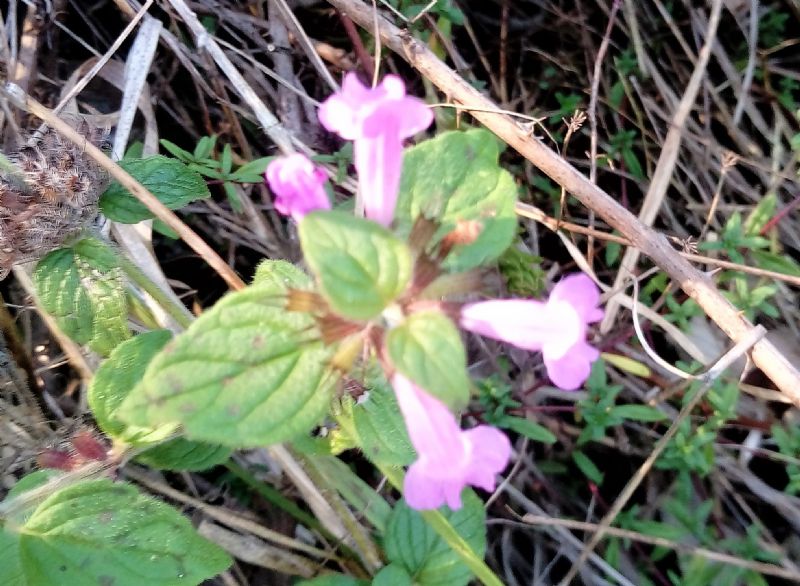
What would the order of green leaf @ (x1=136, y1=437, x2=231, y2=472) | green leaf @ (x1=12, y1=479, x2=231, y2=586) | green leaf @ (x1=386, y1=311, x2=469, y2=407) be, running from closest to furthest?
green leaf @ (x1=386, y1=311, x2=469, y2=407) < green leaf @ (x1=12, y1=479, x2=231, y2=586) < green leaf @ (x1=136, y1=437, x2=231, y2=472)

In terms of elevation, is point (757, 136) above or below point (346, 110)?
below

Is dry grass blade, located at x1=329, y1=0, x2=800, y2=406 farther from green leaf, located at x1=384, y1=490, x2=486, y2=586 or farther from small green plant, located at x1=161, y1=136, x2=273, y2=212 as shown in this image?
green leaf, located at x1=384, y1=490, x2=486, y2=586

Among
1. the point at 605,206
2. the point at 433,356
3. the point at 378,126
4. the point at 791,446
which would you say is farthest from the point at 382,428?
the point at 791,446

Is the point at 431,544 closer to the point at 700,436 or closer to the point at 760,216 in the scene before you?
the point at 700,436

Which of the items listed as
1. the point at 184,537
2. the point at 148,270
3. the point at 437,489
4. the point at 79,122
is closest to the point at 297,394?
the point at 437,489

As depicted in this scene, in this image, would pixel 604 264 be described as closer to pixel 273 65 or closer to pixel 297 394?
pixel 273 65

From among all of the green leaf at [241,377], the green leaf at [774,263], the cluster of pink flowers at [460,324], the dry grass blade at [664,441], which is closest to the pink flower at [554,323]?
the cluster of pink flowers at [460,324]

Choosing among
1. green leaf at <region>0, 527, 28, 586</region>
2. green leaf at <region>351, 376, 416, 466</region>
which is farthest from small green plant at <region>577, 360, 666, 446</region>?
green leaf at <region>0, 527, 28, 586</region>
